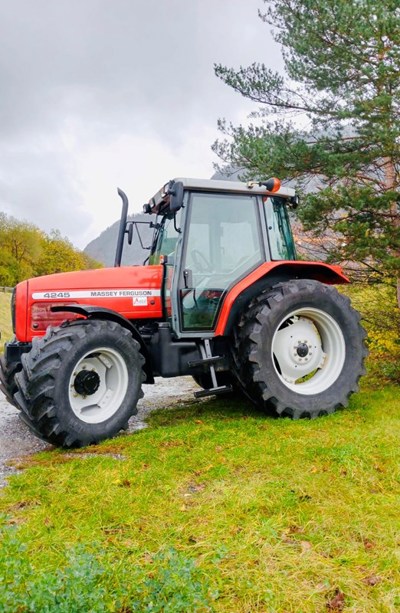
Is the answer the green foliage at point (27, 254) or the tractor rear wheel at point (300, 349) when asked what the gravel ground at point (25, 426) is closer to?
the tractor rear wheel at point (300, 349)

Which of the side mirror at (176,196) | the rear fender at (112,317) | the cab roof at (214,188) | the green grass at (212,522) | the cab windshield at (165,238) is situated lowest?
the green grass at (212,522)

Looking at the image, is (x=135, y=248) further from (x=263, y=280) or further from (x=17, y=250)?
(x=17, y=250)

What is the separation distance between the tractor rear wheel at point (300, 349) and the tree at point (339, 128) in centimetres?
156

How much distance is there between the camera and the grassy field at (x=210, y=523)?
73.9 inches

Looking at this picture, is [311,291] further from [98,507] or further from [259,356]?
[98,507]

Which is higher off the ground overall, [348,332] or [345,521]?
[348,332]

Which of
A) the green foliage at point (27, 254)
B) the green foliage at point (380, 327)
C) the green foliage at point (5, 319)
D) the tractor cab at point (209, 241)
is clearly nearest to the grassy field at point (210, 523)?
the tractor cab at point (209, 241)

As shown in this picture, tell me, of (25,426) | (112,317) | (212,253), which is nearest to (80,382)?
(112,317)

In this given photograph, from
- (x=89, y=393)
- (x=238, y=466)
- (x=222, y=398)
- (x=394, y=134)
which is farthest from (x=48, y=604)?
(x=394, y=134)

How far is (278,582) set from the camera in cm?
201

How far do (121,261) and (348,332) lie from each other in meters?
2.55

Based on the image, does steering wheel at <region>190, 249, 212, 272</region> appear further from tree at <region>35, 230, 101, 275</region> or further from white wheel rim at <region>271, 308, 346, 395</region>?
tree at <region>35, 230, 101, 275</region>

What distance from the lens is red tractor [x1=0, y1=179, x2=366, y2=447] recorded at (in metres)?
4.22

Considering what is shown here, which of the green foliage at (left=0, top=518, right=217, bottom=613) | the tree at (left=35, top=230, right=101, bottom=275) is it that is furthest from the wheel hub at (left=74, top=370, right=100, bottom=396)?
the tree at (left=35, top=230, right=101, bottom=275)
